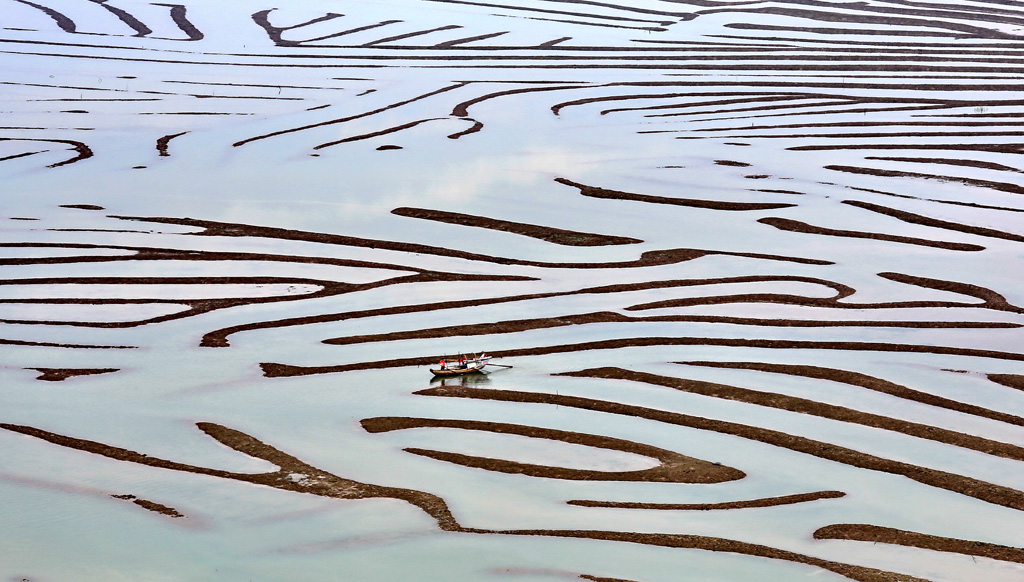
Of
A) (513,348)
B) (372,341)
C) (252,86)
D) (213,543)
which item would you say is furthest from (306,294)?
(252,86)

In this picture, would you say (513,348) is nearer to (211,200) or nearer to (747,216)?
(747,216)

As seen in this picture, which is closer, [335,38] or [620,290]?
[620,290]

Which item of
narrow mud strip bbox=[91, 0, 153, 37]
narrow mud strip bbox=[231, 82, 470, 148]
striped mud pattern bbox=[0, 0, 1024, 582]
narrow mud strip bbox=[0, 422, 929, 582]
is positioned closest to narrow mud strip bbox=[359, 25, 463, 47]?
narrow mud strip bbox=[91, 0, 153, 37]

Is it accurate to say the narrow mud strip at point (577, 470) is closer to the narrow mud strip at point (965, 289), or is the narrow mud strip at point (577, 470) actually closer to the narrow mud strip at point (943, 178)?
the narrow mud strip at point (965, 289)

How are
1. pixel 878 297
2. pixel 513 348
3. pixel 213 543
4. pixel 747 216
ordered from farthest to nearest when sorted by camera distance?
1. pixel 747 216
2. pixel 878 297
3. pixel 513 348
4. pixel 213 543

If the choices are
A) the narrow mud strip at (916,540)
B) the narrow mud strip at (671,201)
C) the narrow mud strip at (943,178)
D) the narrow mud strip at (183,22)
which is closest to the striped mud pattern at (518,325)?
the narrow mud strip at (916,540)

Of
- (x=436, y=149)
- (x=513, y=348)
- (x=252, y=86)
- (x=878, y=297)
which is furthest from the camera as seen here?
(x=252, y=86)

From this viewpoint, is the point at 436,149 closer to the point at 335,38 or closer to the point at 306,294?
the point at 306,294
